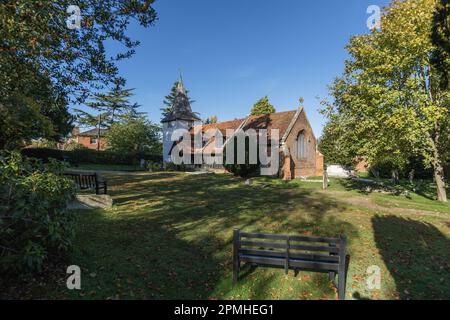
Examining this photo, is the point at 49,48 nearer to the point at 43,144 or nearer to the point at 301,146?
the point at 301,146

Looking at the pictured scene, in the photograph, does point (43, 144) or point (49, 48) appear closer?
point (49, 48)

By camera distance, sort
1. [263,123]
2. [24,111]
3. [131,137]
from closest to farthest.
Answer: [24,111], [263,123], [131,137]

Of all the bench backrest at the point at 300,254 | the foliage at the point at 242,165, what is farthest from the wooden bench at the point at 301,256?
the foliage at the point at 242,165

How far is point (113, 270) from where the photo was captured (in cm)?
697

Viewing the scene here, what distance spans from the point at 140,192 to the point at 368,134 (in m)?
18.2

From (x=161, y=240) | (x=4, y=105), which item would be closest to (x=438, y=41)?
(x=161, y=240)

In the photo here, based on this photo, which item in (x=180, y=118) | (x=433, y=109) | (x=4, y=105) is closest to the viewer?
(x=4, y=105)

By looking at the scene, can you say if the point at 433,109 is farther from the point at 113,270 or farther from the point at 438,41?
the point at 113,270

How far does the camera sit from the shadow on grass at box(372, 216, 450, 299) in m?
6.57

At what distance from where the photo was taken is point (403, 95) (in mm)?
17703

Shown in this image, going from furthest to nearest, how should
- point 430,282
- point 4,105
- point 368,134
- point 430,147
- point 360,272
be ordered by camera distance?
point 368,134, point 430,147, point 4,105, point 360,272, point 430,282

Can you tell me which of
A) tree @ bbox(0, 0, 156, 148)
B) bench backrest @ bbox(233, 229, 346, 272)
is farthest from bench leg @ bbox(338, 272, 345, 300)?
tree @ bbox(0, 0, 156, 148)

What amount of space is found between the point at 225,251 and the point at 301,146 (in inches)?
1179

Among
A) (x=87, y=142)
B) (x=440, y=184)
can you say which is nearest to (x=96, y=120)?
(x=87, y=142)
